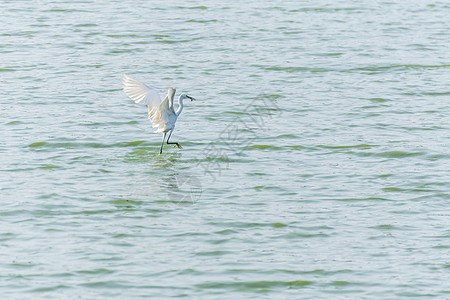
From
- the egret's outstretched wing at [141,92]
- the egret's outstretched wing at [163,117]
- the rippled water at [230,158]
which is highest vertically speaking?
the egret's outstretched wing at [141,92]

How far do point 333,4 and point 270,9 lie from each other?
2227 millimetres

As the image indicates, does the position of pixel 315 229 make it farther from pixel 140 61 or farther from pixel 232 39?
pixel 232 39

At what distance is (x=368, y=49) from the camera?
866 inches

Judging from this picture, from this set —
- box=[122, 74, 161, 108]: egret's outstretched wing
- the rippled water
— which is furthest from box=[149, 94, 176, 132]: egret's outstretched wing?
the rippled water

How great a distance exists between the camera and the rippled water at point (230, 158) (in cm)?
999

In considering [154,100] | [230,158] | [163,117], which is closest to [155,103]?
[154,100]

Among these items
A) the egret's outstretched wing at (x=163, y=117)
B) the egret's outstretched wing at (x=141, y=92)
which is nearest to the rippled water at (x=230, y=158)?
the egret's outstretched wing at (x=163, y=117)

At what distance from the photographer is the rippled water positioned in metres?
9.99

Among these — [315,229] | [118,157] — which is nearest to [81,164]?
[118,157]

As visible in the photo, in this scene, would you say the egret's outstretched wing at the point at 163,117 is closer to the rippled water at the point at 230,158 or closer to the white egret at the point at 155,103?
the white egret at the point at 155,103

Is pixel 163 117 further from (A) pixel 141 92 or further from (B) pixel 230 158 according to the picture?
(B) pixel 230 158

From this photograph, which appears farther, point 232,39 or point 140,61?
point 232,39

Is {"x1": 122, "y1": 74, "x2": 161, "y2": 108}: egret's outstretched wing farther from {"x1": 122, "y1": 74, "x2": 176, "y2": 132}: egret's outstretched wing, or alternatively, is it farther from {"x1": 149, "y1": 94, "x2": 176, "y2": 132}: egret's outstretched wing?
{"x1": 149, "y1": 94, "x2": 176, "y2": 132}: egret's outstretched wing

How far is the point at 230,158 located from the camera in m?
14.5
